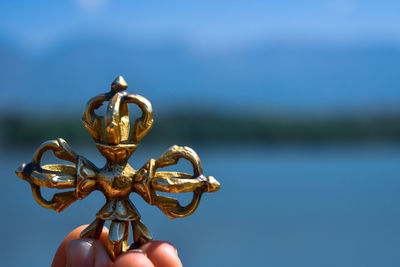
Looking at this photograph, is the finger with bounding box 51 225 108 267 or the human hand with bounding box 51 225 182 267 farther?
the finger with bounding box 51 225 108 267

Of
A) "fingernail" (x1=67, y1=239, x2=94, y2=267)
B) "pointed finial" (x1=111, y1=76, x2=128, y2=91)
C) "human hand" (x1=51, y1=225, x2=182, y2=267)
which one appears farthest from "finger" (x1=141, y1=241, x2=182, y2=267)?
"pointed finial" (x1=111, y1=76, x2=128, y2=91)

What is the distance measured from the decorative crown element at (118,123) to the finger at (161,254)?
0.64ft

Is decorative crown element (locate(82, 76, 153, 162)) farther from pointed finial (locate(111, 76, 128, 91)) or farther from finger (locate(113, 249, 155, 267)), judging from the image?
finger (locate(113, 249, 155, 267))

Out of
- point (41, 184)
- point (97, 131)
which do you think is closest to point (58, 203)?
point (41, 184)

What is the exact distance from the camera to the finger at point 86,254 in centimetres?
92

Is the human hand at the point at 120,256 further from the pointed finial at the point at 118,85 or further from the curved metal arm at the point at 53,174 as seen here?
the pointed finial at the point at 118,85

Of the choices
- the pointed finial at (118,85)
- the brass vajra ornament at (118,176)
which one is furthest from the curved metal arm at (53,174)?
the pointed finial at (118,85)

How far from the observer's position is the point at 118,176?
0.97m

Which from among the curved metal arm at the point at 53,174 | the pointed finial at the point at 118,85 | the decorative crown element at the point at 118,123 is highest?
the pointed finial at the point at 118,85

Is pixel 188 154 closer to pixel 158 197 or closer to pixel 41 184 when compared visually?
pixel 158 197

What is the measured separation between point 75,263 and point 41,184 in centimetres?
18

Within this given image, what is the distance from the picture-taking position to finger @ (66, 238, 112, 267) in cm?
92

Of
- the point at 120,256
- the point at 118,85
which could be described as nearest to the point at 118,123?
the point at 118,85

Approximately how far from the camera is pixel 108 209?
38.2 inches
